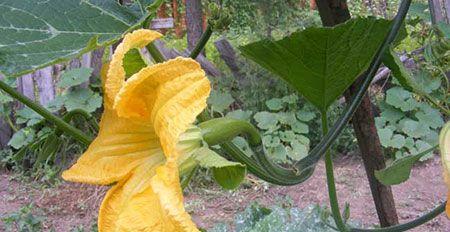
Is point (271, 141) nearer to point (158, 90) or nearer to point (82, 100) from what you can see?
point (82, 100)

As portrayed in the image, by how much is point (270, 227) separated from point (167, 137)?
1.02 m

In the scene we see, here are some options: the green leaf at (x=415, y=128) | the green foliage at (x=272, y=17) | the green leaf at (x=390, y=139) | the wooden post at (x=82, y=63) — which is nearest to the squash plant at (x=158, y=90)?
the green leaf at (x=390, y=139)

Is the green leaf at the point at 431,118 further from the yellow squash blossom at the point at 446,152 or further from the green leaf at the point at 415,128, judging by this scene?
the yellow squash blossom at the point at 446,152

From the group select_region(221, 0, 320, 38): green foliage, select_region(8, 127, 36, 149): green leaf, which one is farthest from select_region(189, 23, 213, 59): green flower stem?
select_region(221, 0, 320, 38): green foliage

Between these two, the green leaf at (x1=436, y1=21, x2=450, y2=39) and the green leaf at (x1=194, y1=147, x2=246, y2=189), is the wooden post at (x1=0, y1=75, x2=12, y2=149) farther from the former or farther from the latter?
the green leaf at (x1=194, y1=147, x2=246, y2=189)

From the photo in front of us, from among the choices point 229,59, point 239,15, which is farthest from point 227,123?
point 239,15

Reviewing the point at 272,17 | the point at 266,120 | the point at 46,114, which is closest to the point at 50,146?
the point at 46,114

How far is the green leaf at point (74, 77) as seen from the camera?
3.44m

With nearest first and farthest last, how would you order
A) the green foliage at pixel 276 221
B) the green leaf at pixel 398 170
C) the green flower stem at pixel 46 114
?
1. the green flower stem at pixel 46 114
2. the green leaf at pixel 398 170
3. the green foliage at pixel 276 221

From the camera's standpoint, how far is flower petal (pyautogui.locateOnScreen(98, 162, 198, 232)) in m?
0.32

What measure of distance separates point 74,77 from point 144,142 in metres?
3.14

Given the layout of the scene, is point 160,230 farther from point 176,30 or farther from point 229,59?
point 176,30

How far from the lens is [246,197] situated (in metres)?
3.19

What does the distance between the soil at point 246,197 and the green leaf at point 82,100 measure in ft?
1.35
